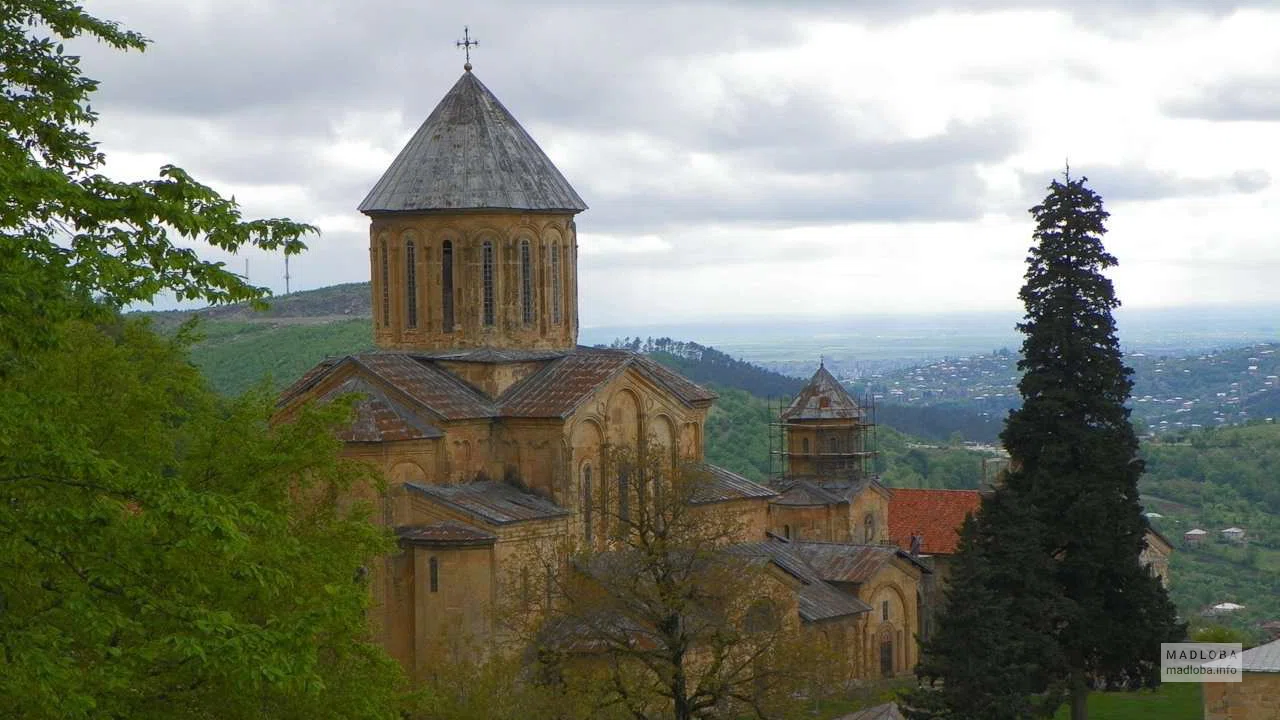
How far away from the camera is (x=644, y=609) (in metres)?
22.2

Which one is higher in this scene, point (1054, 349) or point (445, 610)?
point (1054, 349)

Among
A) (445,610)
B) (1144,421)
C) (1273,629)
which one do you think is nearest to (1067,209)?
(445,610)

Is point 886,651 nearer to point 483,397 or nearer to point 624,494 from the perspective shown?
point 624,494

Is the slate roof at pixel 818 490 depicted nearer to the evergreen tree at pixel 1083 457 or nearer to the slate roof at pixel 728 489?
the slate roof at pixel 728 489

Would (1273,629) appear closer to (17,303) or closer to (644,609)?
(644,609)

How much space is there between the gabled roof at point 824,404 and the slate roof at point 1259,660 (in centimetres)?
1942

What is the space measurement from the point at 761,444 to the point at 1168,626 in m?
45.9

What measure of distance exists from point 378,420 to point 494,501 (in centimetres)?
228

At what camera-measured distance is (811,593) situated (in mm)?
36156

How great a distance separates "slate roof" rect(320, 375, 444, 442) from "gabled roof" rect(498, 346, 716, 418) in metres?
1.69

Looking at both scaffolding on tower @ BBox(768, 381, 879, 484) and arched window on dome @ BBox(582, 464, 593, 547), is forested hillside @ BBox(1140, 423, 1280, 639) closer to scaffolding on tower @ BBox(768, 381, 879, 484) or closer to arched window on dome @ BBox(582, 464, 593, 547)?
scaffolding on tower @ BBox(768, 381, 879, 484)

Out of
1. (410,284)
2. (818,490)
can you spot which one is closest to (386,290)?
(410,284)

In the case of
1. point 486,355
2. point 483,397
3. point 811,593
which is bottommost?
point 811,593

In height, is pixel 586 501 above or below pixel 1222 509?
above
